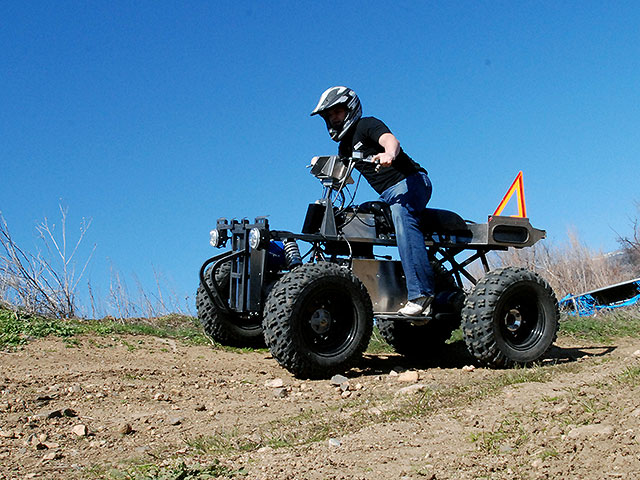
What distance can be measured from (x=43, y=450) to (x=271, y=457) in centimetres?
137

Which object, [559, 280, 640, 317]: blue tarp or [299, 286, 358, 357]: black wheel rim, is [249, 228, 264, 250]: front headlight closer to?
[299, 286, 358, 357]: black wheel rim

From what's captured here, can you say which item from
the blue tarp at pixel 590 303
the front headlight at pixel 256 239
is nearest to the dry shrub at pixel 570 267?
the blue tarp at pixel 590 303

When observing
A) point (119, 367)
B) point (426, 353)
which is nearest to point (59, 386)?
point (119, 367)

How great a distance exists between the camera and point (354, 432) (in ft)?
13.8

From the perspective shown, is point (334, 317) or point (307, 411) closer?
point (307, 411)

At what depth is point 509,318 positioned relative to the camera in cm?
694

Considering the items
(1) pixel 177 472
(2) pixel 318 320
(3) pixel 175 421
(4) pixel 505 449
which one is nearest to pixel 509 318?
(2) pixel 318 320

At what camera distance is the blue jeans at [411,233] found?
6.48 metres

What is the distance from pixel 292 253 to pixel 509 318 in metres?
2.20

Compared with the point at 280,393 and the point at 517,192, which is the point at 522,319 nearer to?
the point at 517,192

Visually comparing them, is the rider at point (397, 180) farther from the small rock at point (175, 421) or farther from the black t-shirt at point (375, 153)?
the small rock at point (175, 421)

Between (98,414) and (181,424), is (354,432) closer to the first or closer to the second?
(181,424)

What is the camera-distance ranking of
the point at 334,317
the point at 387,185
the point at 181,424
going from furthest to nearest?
the point at 387,185, the point at 334,317, the point at 181,424

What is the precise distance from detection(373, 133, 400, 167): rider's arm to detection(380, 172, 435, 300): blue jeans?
42 cm
